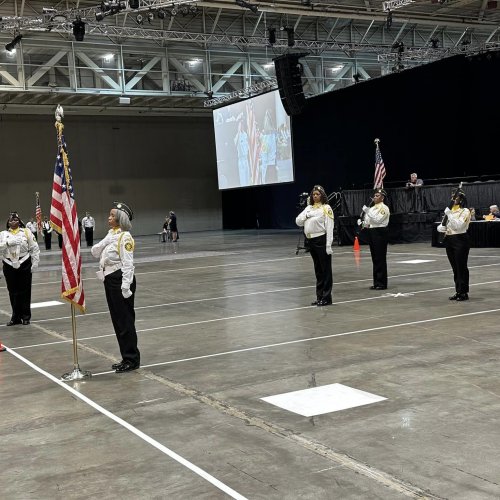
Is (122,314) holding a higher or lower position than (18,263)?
lower

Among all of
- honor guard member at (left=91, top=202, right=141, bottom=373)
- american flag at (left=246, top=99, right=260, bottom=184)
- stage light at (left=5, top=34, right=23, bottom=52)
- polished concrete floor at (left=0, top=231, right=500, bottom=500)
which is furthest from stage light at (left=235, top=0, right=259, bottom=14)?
honor guard member at (left=91, top=202, right=141, bottom=373)

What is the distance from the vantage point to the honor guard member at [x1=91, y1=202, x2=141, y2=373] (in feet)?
25.0

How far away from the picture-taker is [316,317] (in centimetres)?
1066

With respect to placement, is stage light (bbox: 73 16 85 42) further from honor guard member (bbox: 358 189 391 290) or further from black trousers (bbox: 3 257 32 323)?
black trousers (bbox: 3 257 32 323)

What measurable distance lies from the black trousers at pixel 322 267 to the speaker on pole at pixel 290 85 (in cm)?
1908

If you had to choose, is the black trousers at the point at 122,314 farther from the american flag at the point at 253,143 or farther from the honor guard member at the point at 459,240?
the american flag at the point at 253,143

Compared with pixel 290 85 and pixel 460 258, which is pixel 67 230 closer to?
pixel 460 258

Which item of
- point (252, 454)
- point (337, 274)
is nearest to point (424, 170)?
point (337, 274)

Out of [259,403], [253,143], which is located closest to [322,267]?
[259,403]

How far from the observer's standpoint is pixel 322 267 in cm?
1178

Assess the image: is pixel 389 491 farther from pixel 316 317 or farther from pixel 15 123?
pixel 15 123

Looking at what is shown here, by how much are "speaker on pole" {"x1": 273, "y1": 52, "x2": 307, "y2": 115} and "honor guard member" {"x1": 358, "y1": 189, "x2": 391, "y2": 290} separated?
17232 mm

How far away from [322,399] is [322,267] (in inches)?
226

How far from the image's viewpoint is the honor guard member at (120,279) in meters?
7.61
